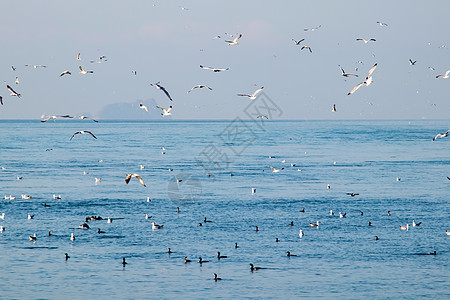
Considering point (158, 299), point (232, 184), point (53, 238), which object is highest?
point (232, 184)

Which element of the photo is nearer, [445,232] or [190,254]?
[190,254]

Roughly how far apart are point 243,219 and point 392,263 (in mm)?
15124

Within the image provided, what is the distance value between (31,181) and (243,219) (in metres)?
33.1

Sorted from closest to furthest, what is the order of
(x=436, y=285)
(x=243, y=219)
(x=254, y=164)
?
(x=436, y=285) < (x=243, y=219) < (x=254, y=164)

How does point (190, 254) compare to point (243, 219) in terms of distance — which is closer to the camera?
point (190, 254)

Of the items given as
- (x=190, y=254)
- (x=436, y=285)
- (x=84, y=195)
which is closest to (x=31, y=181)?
(x=84, y=195)

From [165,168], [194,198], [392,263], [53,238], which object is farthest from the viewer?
[165,168]

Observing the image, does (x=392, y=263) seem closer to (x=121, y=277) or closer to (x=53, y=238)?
(x=121, y=277)

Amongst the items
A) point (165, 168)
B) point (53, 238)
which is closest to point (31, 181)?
point (165, 168)

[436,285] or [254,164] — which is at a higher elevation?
[254,164]

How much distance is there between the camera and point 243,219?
48312 mm

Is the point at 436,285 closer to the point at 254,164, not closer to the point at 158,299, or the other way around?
the point at 158,299

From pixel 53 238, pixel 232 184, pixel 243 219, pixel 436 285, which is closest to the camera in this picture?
pixel 436 285

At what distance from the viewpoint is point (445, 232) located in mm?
43312
